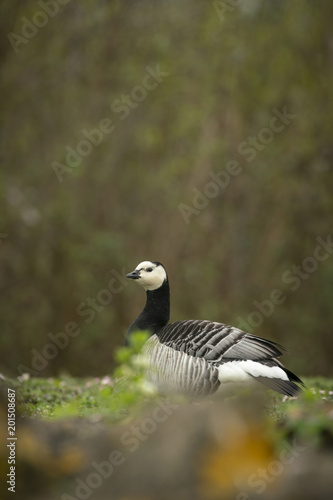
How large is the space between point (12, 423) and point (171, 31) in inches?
702

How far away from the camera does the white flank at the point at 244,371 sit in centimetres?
705

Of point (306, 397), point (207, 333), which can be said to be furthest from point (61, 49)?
point (306, 397)

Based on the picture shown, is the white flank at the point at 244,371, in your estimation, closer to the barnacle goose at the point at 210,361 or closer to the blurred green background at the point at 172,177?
the barnacle goose at the point at 210,361

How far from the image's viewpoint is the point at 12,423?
3.06m

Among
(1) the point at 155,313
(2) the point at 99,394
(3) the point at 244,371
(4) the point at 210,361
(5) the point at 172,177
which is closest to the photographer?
(2) the point at 99,394

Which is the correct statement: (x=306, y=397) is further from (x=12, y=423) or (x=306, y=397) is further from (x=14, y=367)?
(x=14, y=367)

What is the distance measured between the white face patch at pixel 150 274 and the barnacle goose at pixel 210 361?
45.0 inches

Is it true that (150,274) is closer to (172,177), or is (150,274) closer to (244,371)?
(244,371)

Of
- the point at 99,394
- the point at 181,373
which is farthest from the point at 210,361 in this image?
the point at 99,394

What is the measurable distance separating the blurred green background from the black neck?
9.85 m

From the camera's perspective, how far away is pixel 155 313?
8.74 m

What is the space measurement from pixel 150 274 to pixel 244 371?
2.16 m

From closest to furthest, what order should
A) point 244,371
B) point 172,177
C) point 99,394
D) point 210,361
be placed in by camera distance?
1. point 99,394
2. point 244,371
3. point 210,361
4. point 172,177

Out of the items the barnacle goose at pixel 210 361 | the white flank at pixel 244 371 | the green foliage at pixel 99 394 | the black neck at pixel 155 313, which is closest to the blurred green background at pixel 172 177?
the green foliage at pixel 99 394
